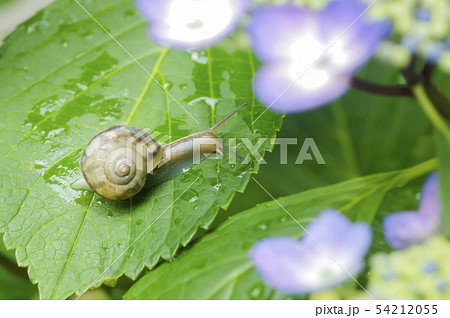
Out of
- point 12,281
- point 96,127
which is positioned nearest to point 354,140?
point 96,127

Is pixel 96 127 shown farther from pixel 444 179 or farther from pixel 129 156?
pixel 444 179

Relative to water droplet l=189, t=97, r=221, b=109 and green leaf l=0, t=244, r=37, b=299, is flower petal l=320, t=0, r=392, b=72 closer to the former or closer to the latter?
water droplet l=189, t=97, r=221, b=109

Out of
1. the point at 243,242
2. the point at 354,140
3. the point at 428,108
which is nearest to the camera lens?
the point at 243,242

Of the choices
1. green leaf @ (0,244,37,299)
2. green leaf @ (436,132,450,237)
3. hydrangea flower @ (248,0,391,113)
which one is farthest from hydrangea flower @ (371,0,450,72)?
green leaf @ (0,244,37,299)

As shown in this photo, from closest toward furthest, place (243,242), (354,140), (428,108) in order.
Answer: (243,242)
(428,108)
(354,140)

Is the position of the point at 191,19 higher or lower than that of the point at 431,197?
higher

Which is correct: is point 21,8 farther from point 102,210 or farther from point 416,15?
point 416,15
